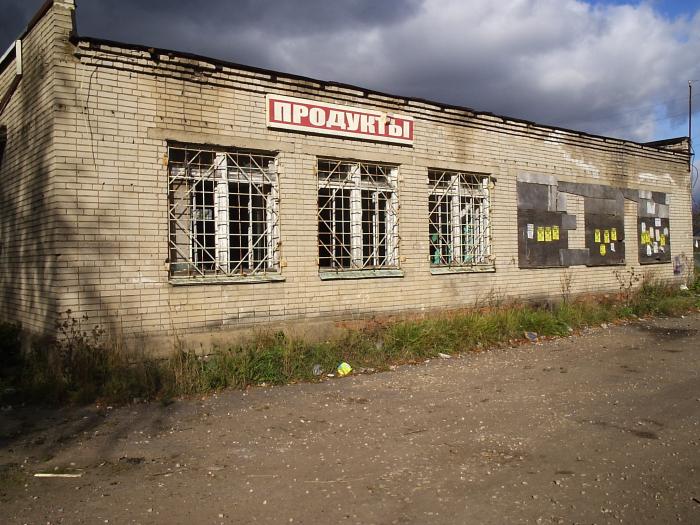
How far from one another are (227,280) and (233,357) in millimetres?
1077

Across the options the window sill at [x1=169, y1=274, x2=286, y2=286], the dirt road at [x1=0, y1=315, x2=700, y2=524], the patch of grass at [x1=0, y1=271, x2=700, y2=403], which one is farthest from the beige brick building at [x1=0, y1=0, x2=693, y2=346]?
the dirt road at [x1=0, y1=315, x2=700, y2=524]

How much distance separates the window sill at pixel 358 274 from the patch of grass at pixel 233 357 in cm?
75

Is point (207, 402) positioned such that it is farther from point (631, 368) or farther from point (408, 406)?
point (631, 368)

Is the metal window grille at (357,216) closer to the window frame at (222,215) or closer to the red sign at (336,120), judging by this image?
the red sign at (336,120)

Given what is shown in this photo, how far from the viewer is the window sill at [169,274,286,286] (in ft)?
23.7

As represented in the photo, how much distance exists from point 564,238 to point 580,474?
852 cm

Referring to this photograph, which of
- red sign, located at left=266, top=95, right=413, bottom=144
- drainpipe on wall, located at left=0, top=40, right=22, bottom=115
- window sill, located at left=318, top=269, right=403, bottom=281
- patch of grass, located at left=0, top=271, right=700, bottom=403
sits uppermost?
drainpipe on wall, located at left=0, top=40, right=22, bottom=115

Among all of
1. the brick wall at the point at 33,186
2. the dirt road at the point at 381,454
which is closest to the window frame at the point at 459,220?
the dirt road at the point at 381,454

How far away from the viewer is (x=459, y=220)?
10.4 m

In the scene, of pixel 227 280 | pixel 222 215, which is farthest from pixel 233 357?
pixel 222 215

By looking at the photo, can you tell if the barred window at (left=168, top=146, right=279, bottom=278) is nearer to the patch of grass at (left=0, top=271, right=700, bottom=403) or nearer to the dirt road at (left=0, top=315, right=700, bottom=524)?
the patch of grass at (left=0, top=271, right=700, bottom=403)

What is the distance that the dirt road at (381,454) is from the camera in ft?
12.0

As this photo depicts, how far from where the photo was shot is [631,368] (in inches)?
299

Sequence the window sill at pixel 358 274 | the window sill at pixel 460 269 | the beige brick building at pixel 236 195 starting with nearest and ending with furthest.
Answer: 1. the beige brick building at pixel 236 195
2. the window sill at pixel 358 274
3. the window sill at pixel 460 269
